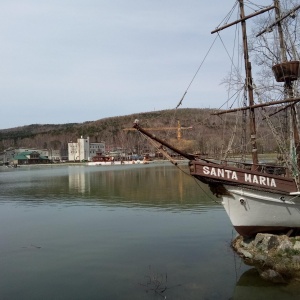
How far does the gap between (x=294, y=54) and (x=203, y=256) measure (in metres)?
12.2

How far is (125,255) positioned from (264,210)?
249 inches

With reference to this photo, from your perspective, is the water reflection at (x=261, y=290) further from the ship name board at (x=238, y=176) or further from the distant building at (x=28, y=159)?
the distant building at (x=28, y=159)

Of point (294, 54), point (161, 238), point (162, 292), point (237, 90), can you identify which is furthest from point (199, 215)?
point (162, 292)

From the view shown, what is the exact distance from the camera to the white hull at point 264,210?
1548cm

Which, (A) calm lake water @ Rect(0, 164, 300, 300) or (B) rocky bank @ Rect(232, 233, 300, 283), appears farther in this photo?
(B) rocky bank @ Rect(232, 233, 300, 283)

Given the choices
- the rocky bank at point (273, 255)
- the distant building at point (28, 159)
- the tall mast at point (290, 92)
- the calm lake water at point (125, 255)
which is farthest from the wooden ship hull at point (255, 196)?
the distant building at point (28, 159)

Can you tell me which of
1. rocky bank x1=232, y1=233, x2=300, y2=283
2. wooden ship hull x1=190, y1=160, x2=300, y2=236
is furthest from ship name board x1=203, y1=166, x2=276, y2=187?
Answer: rocky bank x1=232, y1=233, x2=300, y2=283

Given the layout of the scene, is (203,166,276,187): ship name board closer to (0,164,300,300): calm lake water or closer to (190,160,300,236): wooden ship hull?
(190,160,300,236): wooden ship hull

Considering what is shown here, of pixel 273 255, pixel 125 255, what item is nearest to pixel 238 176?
pixel 273 255

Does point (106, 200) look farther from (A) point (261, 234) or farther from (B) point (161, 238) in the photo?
(A) point (261, 234)

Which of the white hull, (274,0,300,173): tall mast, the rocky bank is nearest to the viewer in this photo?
the rocky bank

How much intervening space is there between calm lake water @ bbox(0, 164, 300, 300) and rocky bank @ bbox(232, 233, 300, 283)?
436 millimetres

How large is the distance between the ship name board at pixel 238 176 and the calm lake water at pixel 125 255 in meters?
3.25

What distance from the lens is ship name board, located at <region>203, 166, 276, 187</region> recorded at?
15.2 metres
